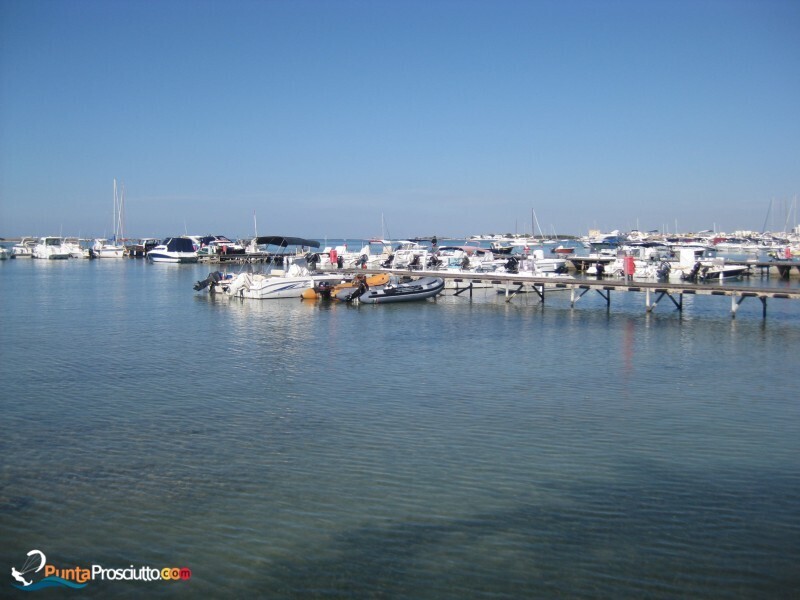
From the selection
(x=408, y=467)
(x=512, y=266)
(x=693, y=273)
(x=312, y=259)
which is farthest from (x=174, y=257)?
(x=408, y=467)

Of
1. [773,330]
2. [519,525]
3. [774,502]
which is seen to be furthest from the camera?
[773,330]

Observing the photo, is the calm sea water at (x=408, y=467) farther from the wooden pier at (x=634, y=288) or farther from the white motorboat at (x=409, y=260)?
the white motorboat at (x=409, y=260)

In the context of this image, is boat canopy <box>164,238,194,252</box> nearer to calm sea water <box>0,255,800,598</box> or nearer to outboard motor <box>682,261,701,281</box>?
outboard motor <box>682,261,701,281</box>

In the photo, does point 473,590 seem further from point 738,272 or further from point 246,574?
point 738,272

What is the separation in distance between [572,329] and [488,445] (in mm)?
16144

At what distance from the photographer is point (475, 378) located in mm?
17594

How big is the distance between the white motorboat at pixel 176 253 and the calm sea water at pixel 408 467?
53969 millimetres

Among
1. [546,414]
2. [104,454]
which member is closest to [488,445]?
[546,414]

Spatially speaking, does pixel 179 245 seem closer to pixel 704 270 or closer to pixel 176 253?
pixel 176 253

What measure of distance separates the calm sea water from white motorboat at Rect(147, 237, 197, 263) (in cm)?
5397

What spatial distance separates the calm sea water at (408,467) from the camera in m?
7.80

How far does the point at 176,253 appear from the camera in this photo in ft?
249

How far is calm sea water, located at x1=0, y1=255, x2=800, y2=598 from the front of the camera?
25.6 feet

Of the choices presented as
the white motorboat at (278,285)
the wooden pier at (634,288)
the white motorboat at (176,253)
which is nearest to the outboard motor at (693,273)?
the wooden pier at (634,288)
